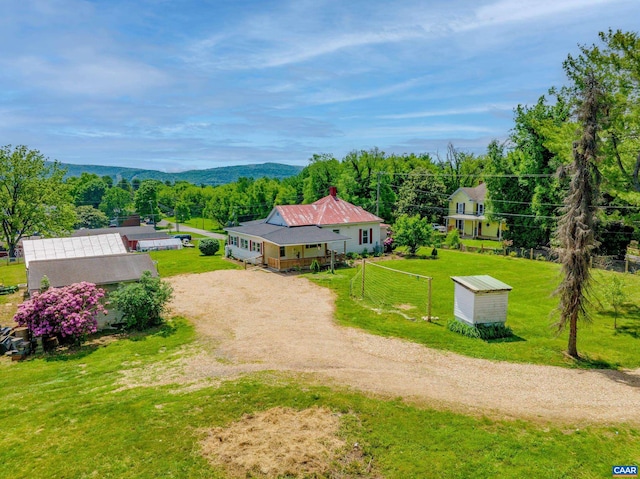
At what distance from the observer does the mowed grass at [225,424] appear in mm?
8414

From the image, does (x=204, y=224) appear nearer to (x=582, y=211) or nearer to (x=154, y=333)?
(x=154, y=333)

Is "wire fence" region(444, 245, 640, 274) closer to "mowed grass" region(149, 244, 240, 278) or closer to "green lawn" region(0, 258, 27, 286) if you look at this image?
"mowed grass" region(149, 244, 240, 278)

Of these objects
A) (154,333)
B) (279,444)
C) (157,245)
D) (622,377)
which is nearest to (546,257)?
(622,377)

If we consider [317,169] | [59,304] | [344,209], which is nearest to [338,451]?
[59,304]

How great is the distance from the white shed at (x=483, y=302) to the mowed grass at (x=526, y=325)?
1047mm

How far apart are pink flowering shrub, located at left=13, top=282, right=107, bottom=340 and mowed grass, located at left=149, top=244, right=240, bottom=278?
12.6 meters

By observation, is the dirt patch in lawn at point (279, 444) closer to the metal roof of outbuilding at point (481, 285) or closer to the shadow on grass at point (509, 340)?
the shadow on grass at point (509, 340)

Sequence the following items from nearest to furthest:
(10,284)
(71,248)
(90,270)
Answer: (90,270), (71,248), (10,284)

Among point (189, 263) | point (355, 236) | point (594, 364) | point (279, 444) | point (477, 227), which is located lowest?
point (594, 364)

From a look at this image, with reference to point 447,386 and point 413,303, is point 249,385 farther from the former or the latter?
point 413,303

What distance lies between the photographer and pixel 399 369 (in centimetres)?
1366

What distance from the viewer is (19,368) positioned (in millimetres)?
14078

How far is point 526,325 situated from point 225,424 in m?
14.5

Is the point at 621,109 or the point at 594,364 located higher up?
the point at 621,109
